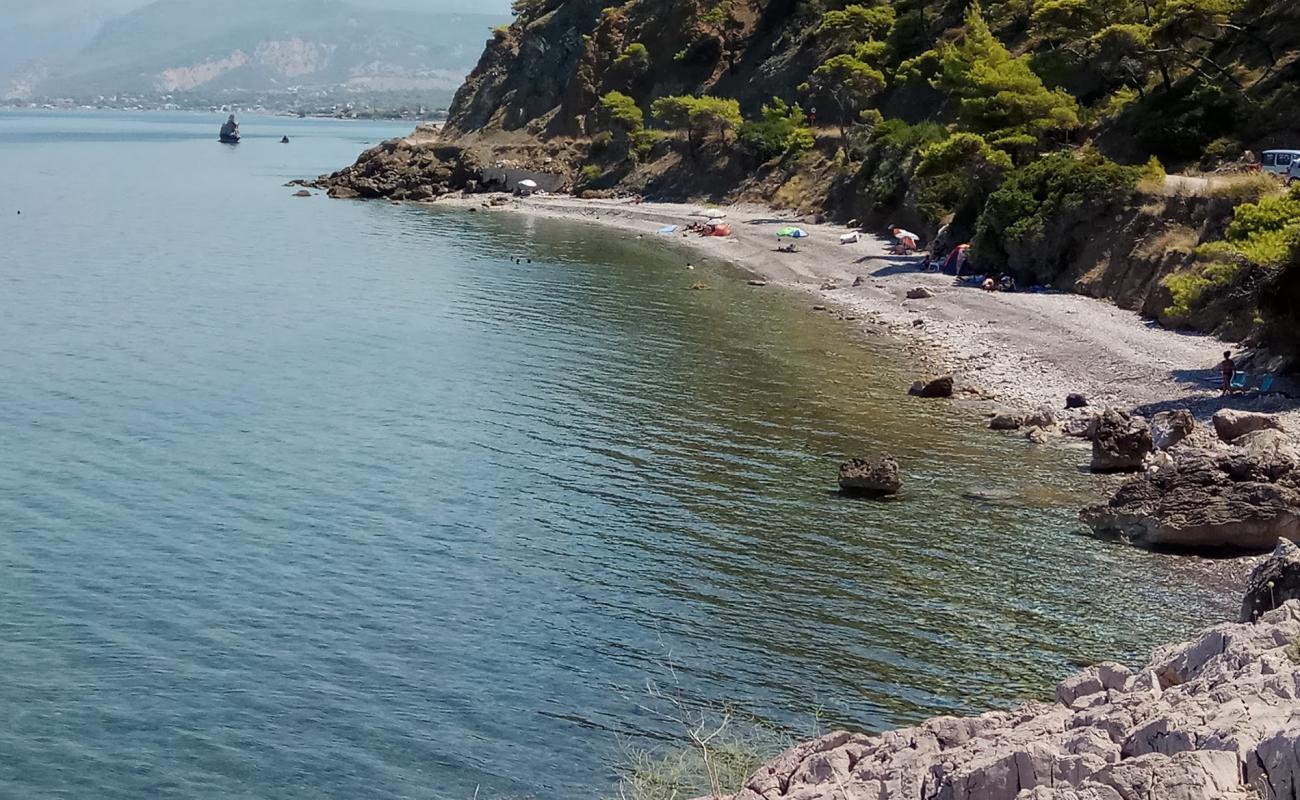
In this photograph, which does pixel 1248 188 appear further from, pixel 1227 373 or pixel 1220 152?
pixel 1227 373

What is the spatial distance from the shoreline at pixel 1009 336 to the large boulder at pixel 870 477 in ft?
30.2

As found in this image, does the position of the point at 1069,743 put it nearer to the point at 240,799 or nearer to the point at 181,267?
the point at 240,799

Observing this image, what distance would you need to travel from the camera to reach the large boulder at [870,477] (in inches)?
1261

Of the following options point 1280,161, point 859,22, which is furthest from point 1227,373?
point 859,22

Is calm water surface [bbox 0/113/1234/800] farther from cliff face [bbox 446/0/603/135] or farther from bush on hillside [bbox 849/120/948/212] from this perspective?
cliff face [bbox 446/0/603/135]

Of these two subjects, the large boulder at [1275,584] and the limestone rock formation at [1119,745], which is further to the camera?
the large boulder at [1275,584]

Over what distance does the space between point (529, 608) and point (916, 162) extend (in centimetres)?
5504

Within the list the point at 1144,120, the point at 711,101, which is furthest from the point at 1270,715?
the point at 711,101

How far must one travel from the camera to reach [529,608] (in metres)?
25.8

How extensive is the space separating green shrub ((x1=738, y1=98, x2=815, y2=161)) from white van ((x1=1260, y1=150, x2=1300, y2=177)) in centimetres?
4928

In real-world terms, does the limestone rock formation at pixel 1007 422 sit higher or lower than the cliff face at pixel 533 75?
lower

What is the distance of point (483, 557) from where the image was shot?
2873 cm

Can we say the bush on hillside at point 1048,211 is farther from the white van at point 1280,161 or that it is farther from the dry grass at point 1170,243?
the white van at point 1280,161

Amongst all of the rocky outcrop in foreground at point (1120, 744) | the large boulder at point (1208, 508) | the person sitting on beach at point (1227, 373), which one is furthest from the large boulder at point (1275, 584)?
the person sitting on beach at point (1227, 373)
